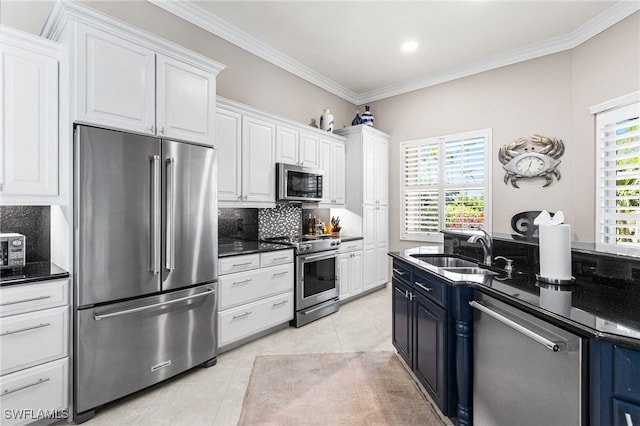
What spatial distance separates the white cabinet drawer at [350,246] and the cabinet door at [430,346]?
6.85 ft

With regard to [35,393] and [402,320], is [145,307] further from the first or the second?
[402,320]

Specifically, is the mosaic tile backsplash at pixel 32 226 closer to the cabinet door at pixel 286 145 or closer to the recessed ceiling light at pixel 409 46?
the cabinet door at pixel 286 145

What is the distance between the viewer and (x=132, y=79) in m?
2.24

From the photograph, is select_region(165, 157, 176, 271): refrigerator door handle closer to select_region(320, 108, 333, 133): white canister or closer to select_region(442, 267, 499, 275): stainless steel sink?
select_region(442, 267, 499, 275): stainless steel sink

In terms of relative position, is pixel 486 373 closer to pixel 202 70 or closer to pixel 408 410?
pixel 408 410

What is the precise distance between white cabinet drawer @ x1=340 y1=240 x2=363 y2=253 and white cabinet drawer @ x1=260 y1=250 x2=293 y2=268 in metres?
1.06

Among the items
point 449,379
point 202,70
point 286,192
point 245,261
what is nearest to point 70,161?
point 202,70

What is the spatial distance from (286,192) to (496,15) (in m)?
2.94

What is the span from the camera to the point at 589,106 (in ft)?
11.8

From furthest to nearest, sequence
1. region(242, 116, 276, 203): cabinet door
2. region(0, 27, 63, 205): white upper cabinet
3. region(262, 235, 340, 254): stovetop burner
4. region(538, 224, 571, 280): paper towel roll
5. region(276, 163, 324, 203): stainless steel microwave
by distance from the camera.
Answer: region(276, 163, 324, 203): stainless steel microwave, region(262, 235, 340, 254): stovetop burner, region(242, 116, 276, 203): cabinet door, region(0, 27, 63, 205): white upper cabinet, region(538, 224, 571, 280): paper towel roll

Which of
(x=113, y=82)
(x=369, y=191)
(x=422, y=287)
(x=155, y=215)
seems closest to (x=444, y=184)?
(x=369, y=191)

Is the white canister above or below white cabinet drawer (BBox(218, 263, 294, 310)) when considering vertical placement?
above

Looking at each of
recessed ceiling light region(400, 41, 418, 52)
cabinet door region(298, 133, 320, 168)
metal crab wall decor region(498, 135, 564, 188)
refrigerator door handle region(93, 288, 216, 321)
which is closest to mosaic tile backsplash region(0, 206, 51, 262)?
refrigerator door handle region(93, 288, 216, 321)

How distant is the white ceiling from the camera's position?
3.22 meters
